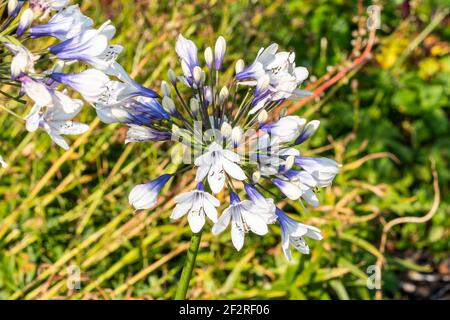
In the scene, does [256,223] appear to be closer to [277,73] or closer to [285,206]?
[277,73]

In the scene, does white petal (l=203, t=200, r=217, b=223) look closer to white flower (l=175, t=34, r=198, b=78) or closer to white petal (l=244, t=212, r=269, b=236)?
white petal (l=244, t=212, r=269, b=236)

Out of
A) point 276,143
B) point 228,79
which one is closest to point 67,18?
point 276,143

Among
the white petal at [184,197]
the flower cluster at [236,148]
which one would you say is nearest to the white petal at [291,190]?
the flower cluster at [236,148]

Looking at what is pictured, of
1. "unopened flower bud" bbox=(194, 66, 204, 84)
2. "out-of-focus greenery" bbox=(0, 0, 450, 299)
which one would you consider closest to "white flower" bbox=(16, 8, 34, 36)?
"unopened flower bud" bbox=(194, 66, 204, 84)

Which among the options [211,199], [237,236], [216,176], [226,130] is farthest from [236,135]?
[237,236]
